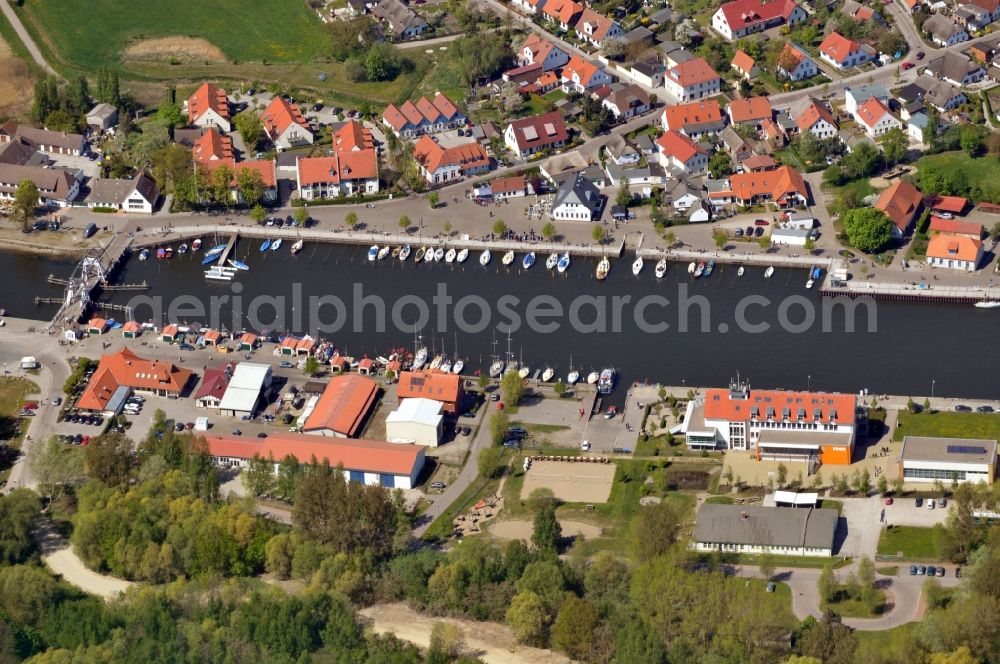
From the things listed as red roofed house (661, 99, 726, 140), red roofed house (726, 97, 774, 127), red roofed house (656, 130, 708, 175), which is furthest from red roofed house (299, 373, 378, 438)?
red roofed house (726, 97, 774, 127)

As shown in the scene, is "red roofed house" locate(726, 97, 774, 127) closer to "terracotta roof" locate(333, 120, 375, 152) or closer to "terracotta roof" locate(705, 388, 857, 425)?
"terracotta roof" locate(333, 120, 375, 152)

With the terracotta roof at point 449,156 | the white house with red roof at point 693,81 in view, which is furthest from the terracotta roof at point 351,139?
the white house with red roof at point 693,81

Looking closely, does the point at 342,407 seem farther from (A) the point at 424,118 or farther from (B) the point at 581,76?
(B) the point at 581,76

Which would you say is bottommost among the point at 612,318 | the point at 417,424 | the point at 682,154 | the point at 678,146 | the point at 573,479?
the point at 573,479

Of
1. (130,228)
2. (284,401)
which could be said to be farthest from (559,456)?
(130,228)

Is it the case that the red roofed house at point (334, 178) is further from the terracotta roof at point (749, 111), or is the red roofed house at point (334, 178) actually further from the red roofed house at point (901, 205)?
the red roofed house at point (901, 205)

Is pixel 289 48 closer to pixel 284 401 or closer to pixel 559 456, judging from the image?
pixel 284 401

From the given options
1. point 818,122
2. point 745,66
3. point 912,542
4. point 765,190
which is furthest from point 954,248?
point 912,542
